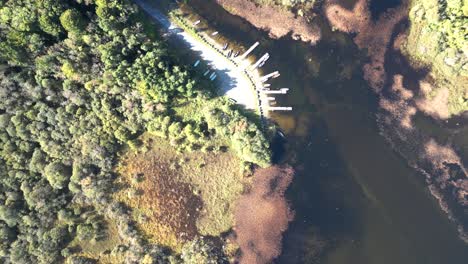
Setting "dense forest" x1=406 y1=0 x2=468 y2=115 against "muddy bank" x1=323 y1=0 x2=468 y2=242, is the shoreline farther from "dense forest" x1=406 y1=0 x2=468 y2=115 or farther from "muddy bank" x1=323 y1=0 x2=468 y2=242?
"dense forest" x1=406 y1=0 x2=468 y2=115

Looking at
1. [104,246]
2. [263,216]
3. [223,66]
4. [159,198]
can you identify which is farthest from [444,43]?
[104,246]

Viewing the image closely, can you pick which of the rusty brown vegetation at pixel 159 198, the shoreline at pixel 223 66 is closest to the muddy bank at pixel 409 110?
the shoreline at pixel 223 66

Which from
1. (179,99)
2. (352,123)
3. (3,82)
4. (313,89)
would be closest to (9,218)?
(3,82)

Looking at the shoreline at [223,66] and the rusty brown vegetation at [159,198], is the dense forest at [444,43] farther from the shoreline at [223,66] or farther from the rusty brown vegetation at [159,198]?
the rusty brown vegetation at [159,198]

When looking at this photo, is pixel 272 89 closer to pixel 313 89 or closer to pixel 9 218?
pixel 313 89

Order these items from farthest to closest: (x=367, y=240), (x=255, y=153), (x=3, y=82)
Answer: (x=367, y=240), (x=255, y=153), (x=3, y=82)

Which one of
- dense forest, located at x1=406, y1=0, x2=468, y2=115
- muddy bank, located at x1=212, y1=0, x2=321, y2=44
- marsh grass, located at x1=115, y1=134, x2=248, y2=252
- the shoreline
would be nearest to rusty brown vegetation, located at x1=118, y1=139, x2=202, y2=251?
marsh grass, located at x1=115, y1=134, x2=248, y2=252
